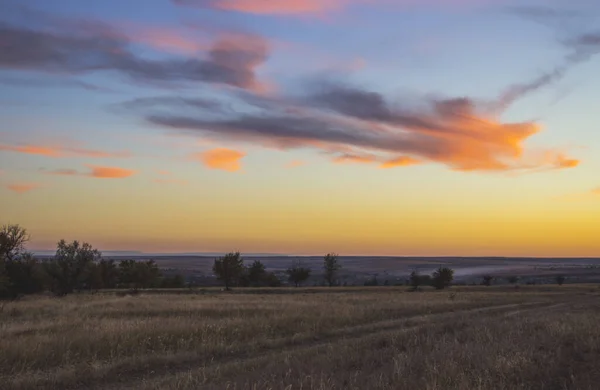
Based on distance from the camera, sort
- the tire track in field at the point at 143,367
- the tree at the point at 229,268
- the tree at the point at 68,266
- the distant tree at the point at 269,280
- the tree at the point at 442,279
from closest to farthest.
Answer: the tire track in field at the point at 143,367 < the tree at the point at 68,266 < the tree at the point at 442,279 < the tree at the point at 229,268 < the distant tree at the point at 269,280

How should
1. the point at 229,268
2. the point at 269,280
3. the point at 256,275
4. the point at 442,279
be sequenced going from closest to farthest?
1. the point at 442,279
2. the point at 229,268
3. the point at 256,275
4. the point at 269,280

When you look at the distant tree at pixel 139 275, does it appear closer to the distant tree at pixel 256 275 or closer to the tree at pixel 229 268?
the tree at pixel 229 268

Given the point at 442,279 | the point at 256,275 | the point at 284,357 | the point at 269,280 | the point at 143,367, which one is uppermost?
the point at 284,357

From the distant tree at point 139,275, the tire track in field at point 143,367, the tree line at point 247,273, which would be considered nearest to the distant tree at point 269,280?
the tree line at point 247,273

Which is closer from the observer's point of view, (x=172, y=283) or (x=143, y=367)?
(x=143, y=367)

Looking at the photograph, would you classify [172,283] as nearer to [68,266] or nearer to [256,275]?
[256,275]

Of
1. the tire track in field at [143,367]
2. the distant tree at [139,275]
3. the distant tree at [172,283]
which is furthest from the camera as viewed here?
the distant tree at [172,283]

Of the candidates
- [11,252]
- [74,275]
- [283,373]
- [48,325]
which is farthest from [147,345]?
[74,275]

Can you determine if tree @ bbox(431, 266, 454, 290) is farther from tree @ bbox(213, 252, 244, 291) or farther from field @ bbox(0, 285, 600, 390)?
field @ bbox(0, 285, 600, 390)

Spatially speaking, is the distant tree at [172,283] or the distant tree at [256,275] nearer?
the distant tree at [172,283]

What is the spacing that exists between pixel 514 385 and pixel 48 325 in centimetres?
1830

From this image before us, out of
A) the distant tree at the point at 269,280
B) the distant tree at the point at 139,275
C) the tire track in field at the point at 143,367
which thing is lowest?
the distant tree at the point at 269,280

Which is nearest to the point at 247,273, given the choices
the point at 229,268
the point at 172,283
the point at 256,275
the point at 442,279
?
the point at 256,275

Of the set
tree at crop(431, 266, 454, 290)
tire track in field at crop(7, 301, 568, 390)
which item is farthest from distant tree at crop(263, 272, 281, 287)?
tire track in field at crop(7, 301, 568, 390)
